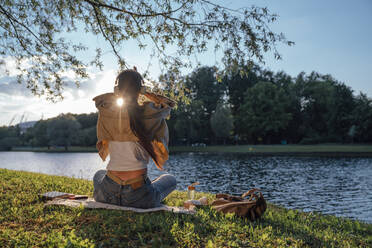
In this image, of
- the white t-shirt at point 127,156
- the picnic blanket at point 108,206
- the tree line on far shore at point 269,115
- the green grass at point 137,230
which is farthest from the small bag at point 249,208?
the tree line on far shore at point 269,115

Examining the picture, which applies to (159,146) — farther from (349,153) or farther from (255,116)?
(255,116)

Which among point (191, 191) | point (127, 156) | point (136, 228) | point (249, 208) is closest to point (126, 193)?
point (127, 156)

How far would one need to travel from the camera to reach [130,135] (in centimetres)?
344

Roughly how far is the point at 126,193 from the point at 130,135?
766mm

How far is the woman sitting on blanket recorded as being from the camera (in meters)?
3.40

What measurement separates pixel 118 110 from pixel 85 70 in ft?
12.7

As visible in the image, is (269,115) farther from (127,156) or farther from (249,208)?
(127,156)

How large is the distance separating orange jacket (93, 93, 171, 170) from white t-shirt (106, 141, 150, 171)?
74 millimetres

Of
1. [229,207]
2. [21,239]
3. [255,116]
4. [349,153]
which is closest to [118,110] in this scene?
[21,239]

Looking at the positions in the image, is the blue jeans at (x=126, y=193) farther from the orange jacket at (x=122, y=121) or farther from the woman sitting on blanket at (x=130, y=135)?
the orange jacket at (x=122, y=121)

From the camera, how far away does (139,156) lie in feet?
11.5

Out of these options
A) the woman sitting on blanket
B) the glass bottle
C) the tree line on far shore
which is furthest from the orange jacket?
the tree line on far shore

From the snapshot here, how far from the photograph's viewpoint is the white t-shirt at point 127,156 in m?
3.46

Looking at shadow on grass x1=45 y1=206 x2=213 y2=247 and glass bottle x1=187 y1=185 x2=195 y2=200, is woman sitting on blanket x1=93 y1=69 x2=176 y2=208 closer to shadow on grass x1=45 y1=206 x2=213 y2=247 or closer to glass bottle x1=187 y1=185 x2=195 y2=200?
shadow on grass x1=45 y1=206 x2=213 y2=247
